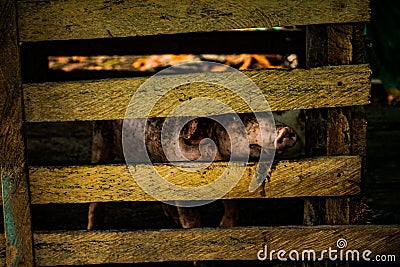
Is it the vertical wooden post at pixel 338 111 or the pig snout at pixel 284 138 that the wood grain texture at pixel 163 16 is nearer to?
the vertical wooden post at pixel 338 111

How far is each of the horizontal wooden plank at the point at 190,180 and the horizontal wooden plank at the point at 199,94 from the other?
0.87 feet

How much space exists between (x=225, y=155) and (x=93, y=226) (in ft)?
3.56

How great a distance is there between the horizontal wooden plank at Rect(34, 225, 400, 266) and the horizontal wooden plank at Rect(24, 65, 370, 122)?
0.59 metres

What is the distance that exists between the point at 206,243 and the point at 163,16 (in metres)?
1.11

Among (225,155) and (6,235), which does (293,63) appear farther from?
(6,235)

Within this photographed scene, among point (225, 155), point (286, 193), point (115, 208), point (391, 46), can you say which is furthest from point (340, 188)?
point (115, 208)

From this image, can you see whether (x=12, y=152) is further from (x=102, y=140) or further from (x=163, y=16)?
(x=102, y=140)

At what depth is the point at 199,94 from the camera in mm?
2543

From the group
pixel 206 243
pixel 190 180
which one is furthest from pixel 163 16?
pixel 206 243

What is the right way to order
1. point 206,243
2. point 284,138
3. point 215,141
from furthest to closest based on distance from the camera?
point 215,141
point 284,138
point 206,243

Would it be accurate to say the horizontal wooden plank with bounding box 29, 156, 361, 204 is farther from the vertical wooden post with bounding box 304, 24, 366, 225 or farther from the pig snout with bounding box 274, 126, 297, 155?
the pig snout with bounding box 274, 126, 297, 155

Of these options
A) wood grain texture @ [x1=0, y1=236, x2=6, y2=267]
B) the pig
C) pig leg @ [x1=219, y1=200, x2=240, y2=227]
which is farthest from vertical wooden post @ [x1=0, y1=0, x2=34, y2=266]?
pig leg @ [x1=219, y1=200, x2=240, y2=227]

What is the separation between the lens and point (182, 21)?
2.53 meters

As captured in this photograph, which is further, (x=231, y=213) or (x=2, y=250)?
(x=231, y=213)
